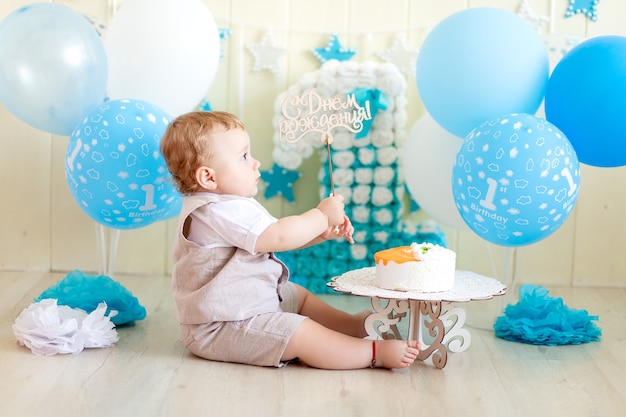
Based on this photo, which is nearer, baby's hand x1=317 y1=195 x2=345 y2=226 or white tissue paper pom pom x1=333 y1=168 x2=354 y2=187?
baby's hand x1=317 y1=195 x2=345 y2=226

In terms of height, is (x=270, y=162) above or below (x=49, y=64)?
below

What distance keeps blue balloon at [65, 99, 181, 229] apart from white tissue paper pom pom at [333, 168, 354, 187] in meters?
0.68

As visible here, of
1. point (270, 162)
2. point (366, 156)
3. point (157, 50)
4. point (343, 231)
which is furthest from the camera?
point (270, 162)

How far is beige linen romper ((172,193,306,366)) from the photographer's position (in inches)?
74.8

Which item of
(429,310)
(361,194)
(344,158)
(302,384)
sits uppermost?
(344,158)

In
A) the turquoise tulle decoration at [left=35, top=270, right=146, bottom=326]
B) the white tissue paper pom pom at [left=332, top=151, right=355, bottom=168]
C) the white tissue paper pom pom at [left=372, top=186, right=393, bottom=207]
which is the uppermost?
the white tissue paper pom pom at [left=332, top=151, right=355, bottom=168]

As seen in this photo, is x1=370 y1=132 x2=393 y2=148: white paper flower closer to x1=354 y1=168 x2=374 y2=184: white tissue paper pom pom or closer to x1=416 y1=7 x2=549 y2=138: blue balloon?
x1=354 y1=168 x2=374 y2=184: white tissue paper pom pom

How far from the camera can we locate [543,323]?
221 cm

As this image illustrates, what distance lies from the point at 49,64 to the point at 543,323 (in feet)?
4.60

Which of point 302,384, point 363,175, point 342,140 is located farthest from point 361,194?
point 302,384

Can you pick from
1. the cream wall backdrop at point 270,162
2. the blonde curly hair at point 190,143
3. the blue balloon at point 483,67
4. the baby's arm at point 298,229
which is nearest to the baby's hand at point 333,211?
the baby's arm at point 298,229

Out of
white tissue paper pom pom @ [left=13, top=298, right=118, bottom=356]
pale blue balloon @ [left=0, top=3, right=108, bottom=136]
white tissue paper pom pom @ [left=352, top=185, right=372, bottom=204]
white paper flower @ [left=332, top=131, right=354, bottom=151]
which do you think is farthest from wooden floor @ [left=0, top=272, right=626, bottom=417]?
white paper flower @ [left=332, top=131, right=354, bottom=151]

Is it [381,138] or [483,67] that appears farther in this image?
[381,138]

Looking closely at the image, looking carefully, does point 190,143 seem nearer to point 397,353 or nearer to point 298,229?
point 298,229
